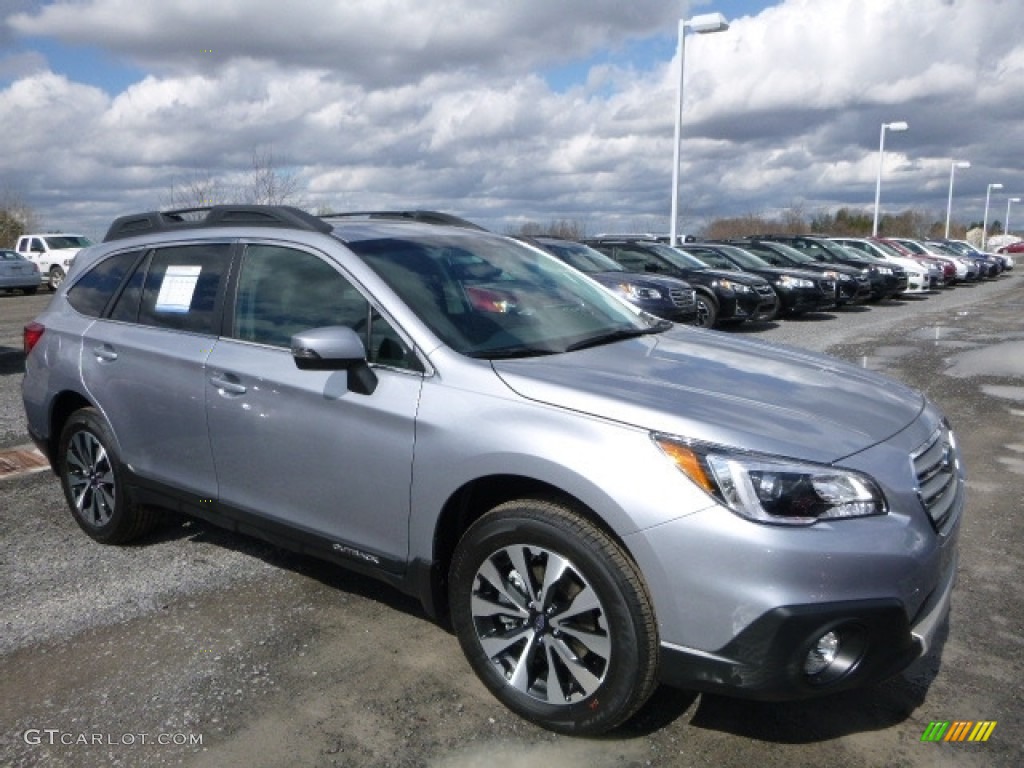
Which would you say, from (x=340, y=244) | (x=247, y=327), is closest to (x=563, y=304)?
(x=340, y=244)

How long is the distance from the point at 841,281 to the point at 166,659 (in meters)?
18.1

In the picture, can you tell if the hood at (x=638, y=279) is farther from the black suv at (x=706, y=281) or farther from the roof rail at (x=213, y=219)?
the roof rail at (x=213, y=219)

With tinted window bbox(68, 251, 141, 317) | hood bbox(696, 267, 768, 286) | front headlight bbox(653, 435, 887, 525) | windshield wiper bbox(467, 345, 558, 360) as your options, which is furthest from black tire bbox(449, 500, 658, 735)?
hood bbox(696, 267, 768, 286)

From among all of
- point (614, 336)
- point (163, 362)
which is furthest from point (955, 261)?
point (163, 362)

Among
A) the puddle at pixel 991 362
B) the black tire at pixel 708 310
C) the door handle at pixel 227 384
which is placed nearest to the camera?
the door handle at pixel 227 384

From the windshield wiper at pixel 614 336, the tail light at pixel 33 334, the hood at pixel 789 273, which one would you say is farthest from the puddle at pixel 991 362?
the tail light at pixel 33 334

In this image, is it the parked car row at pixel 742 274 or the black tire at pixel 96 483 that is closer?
the black tire at pixel 96 483

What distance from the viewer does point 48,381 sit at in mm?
4785

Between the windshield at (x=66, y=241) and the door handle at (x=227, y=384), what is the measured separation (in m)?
27.8

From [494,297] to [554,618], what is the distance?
1.44 meters

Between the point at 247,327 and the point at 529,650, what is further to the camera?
the point at 247,327

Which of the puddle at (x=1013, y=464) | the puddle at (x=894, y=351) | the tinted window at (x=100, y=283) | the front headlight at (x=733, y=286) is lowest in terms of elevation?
the puddle at (x=894, y=351)

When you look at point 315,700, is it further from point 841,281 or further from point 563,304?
point 841,281

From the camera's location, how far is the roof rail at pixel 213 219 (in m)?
3.92
